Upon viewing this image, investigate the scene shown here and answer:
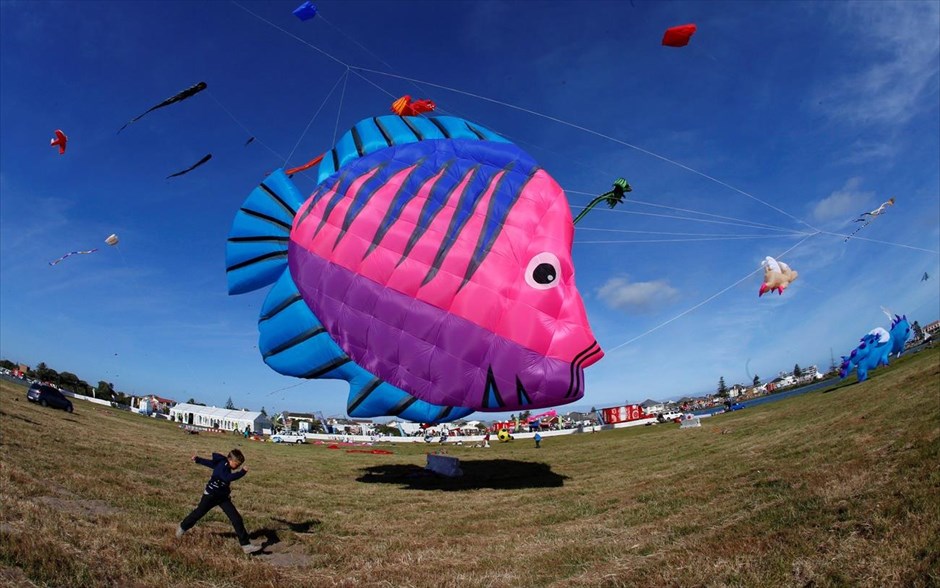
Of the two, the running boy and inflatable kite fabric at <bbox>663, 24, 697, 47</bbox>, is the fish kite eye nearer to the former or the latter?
inflatable kite fabric at <bbox>663, 24, 697, 47</bbox>

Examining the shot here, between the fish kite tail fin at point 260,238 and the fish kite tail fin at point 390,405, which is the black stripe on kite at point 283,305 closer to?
the fish kite tail fin at point 260,238

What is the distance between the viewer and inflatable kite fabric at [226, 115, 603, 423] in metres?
10.2

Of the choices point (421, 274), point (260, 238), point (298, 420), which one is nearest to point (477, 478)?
point (421, 274)

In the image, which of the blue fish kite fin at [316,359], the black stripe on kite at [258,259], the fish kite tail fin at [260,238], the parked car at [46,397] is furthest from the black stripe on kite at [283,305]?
the parked car at [46,397]

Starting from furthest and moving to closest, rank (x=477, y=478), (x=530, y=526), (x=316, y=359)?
(x=477, y=478) < (x=316, y=359) < (x=530, y=526)

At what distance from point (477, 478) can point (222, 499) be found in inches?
439

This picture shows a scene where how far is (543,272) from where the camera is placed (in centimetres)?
1028

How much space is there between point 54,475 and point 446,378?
26.1ft

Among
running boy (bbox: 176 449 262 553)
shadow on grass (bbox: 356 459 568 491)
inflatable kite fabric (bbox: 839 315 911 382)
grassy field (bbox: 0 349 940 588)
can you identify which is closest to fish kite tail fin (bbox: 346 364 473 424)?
grassy field (bbox: 0 349 940 588)

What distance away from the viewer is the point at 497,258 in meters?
10.5

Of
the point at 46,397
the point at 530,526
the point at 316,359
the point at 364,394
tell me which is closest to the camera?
the point at 530,526

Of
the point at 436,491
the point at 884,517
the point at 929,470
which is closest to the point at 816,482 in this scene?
Answer: the point at 929,470

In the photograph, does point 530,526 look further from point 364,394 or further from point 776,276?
point 776,276

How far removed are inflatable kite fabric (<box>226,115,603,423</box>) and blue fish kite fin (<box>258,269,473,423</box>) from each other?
0.11 ft
